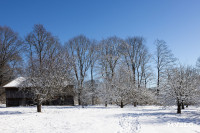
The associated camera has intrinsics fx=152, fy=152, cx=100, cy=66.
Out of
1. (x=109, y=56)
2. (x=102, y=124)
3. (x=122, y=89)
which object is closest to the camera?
(x=102, y=124)

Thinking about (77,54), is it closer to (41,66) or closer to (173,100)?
(41,66)

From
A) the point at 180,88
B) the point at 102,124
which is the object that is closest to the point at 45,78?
the point at 102,124

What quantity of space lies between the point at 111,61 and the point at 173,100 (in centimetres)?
1685

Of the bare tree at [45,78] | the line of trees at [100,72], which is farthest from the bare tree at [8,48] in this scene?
the bare tree at [45,78]

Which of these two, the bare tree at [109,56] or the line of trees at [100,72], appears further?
the bare tree at [109,56]

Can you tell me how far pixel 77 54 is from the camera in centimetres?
3041

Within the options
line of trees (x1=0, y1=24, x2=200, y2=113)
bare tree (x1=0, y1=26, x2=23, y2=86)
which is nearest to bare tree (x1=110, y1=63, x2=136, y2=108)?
line of trees (x1=0, y1=24, x2=200, y2=113)

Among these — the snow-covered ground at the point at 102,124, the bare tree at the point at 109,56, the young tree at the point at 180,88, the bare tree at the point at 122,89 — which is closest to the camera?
the snow-covered ground at the point at 102,124

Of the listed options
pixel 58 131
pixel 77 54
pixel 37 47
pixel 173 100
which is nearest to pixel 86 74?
pixel 77 54

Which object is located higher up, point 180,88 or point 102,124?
point 180,88

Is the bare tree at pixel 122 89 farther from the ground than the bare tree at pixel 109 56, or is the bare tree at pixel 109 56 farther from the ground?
the bare tree at pixel 109 56

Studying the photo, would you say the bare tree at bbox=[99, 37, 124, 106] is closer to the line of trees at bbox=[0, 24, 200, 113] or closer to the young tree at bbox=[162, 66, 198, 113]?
the line of trees at bbox=[0, 24, 200, 113]

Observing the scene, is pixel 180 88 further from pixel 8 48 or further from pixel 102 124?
pixel 8 48

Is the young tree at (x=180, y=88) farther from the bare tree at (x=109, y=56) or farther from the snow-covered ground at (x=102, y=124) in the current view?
the bare tree at (x=109, y=56)
